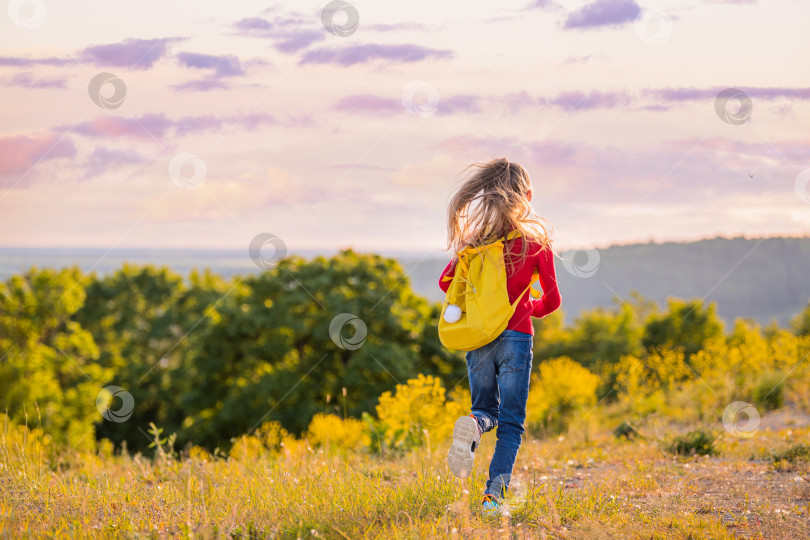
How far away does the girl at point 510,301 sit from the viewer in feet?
10.9

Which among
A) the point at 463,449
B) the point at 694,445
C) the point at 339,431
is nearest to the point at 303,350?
the point at 339,431

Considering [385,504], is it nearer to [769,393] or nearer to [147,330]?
[769,393]

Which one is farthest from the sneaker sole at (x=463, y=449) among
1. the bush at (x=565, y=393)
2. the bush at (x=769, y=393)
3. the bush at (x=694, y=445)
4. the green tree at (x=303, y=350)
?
the green tree at (x=303, y=350)

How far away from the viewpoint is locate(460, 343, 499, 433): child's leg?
11.2 ft

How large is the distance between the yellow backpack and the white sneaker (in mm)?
384

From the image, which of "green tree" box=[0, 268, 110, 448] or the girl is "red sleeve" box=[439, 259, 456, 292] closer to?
the girl

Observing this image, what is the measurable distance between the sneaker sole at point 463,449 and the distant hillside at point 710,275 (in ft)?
241

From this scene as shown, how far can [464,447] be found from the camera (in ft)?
10.2

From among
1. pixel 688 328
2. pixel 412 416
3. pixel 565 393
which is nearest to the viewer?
pixel 412 416

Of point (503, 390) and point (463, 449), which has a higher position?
point (503, 390)

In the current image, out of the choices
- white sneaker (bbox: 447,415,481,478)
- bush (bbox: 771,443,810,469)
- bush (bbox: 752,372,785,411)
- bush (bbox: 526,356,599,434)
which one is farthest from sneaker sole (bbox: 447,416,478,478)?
bush (bbox: 526,356,599,434)

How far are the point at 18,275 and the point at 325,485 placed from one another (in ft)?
83.6

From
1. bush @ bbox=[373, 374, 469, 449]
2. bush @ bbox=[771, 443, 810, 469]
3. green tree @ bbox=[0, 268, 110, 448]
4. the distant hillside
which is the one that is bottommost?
green tree @ bbox=[0, 268, 110, 448]

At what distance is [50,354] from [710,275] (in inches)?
3077
